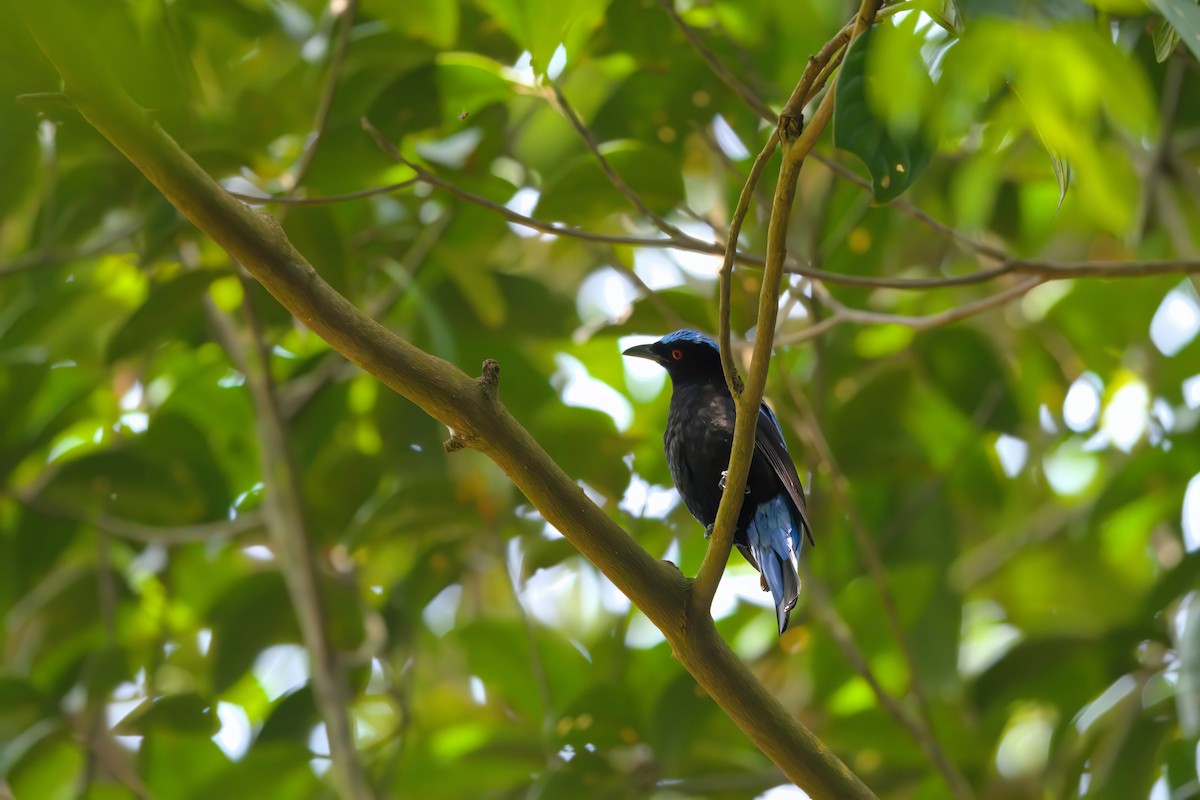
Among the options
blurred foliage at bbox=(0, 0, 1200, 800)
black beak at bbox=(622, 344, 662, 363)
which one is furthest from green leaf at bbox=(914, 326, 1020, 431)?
black beak at bbox=(622, 344, 662, 363)

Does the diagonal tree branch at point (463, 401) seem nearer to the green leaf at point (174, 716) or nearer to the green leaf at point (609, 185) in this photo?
the green leaf at point (609, 185)

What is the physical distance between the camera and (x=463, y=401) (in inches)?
94.2

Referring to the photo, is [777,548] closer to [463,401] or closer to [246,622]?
[463,401]

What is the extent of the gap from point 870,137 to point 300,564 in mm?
2989

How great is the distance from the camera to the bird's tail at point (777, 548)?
357 centimetres

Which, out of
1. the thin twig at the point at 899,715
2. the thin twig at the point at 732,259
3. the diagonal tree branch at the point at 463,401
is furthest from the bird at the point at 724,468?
the thin twig at the point at 732,259

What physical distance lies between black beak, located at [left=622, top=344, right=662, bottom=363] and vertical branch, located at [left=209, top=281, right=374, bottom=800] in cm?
136

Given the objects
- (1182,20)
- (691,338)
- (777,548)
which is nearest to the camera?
(1182,20)

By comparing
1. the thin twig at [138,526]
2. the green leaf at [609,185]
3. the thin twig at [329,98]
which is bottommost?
the thin twig at [138,526]

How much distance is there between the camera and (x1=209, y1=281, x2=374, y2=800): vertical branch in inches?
166

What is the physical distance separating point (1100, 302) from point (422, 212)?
9.73 ft

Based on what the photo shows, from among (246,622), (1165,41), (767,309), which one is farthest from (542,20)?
(246,622)

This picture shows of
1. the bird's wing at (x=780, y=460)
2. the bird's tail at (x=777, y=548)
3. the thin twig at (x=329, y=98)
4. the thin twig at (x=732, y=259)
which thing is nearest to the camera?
the thin twig at (x=732, y=259)

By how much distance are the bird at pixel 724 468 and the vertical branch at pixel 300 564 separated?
1.44 metres
